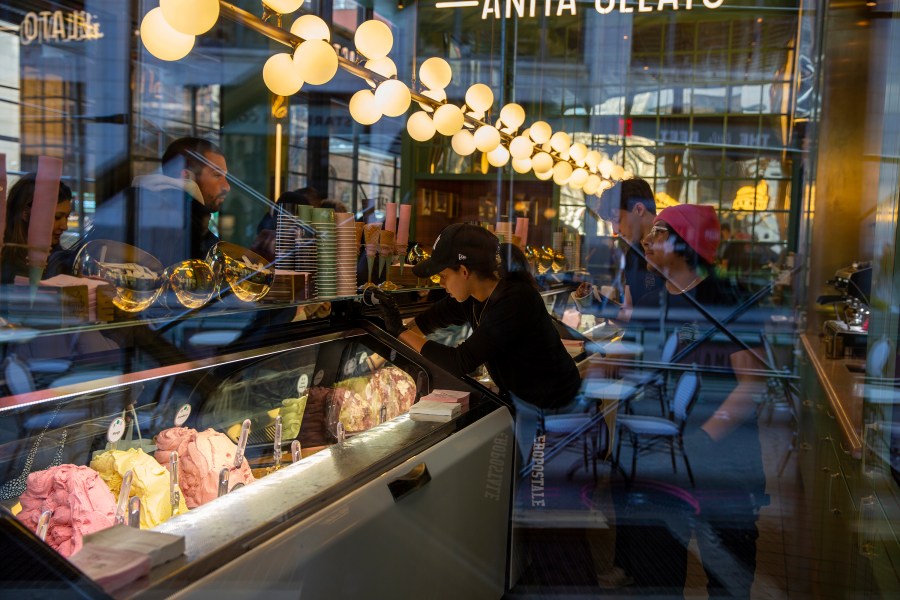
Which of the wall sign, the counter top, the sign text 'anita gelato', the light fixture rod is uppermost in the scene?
the sign text 'anita gelato'

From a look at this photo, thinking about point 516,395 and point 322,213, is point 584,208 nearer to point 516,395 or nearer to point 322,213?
point 516,395

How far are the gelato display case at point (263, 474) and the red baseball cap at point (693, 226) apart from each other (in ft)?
8.82

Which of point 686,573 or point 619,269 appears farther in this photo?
point 619,269

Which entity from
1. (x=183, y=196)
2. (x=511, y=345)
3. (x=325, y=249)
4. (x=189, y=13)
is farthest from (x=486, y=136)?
(x=189, y=13)

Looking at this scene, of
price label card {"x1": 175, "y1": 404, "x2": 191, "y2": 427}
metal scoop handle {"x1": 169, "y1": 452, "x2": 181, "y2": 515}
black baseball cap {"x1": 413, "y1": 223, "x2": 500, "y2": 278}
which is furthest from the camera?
black baseball cap {"x1": 413, "y1": 223, "x2": 500, "y2": 278}

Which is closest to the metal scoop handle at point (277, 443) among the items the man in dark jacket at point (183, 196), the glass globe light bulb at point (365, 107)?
the man in dark jacket at point (183, 196)

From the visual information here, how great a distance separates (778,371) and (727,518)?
2358mm

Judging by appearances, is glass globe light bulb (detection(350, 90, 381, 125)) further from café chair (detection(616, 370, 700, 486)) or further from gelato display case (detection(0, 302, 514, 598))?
café chair (detection(616, 370, 700, 486))

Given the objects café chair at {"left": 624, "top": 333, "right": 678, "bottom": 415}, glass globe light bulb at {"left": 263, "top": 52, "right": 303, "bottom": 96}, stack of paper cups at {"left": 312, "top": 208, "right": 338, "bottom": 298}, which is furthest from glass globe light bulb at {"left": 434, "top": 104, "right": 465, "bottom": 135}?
café chair at {"left": 624, "top": 333, "right": 678, "bottom": 415}

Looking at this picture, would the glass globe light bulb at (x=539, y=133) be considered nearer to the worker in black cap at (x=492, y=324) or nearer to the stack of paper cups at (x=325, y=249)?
the worker in black cap at (x=492, y=324)

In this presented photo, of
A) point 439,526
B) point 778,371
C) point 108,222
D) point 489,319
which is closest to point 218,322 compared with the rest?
point 439,526

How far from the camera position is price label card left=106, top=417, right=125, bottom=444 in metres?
1.64

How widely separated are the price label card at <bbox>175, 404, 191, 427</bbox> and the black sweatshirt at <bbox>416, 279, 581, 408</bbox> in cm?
95

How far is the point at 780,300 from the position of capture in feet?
21.8
